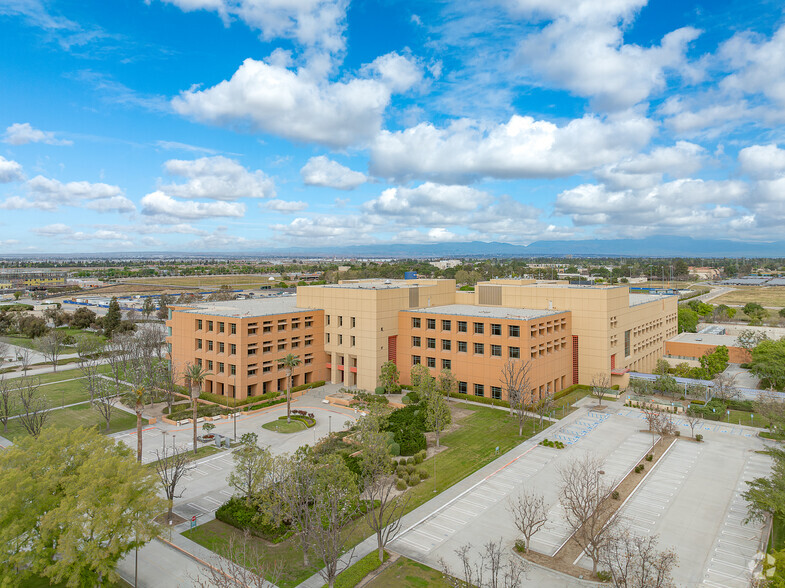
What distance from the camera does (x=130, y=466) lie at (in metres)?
25.6

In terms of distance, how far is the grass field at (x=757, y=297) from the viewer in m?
155

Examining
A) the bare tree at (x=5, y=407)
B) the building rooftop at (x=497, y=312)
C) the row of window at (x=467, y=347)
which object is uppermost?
the building rooftop at (x=497, y=312)

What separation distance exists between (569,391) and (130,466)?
5660 centimetres

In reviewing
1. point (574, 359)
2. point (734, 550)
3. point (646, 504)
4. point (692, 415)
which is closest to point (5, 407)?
point (646, 504)

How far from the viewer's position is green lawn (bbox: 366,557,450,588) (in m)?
25.7

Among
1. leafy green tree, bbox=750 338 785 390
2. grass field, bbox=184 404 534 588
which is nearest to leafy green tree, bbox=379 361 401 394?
grass field, bbox=184 404 534 588

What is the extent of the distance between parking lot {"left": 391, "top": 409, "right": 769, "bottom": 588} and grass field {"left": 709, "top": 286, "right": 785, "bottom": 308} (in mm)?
132652

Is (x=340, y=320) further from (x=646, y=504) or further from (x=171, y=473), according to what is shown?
(x=646, y=504)

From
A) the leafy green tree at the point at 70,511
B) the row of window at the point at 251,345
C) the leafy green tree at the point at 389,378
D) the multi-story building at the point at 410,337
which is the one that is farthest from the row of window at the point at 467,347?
the leafy green tree at the point at 70,511

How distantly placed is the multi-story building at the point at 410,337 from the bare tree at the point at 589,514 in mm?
21701

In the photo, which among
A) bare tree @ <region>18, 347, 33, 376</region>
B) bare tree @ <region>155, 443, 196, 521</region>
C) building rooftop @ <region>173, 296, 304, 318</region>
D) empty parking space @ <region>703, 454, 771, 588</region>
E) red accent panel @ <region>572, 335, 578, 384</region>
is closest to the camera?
empty parking space @ <region>703, 454, 771, 588</region>

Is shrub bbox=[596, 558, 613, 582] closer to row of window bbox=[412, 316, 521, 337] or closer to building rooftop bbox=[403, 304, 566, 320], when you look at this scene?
row of window bbox=[412, 316, 521, 337]

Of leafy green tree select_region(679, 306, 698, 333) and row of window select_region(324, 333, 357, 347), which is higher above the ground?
row of window select_region(324, 333, 357, 347)

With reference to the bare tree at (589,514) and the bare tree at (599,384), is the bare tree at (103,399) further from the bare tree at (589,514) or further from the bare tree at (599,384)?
the bare tree at (599,384)
